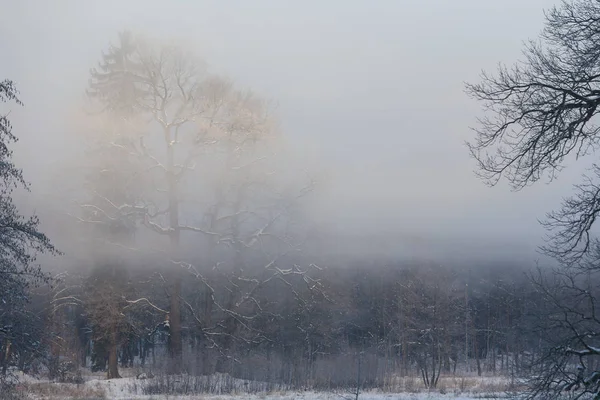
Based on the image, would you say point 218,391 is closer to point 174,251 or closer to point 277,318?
point 174,251

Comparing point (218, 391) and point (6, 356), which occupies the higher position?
point (6, 356)

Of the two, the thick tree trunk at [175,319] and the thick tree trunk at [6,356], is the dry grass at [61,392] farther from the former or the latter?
the thick tree trunk at [6,356]

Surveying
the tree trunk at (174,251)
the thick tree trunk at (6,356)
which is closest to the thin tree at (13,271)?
the thick tree trunk at (6,356)

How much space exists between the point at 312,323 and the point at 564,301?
93.4ft

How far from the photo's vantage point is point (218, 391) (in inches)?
953

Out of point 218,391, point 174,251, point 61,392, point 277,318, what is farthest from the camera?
point 277,318

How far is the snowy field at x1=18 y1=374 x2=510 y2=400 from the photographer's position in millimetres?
21469

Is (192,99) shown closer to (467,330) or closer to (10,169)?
(10,169)

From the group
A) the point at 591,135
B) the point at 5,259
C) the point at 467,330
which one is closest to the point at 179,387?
the point at 5,259

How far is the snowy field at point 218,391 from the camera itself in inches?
845

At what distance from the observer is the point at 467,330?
45000 mm

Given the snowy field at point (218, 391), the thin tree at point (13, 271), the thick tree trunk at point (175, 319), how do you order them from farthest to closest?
the thick tree trunk at point (175, 319)
the snowy field at point (218, 391)
the thin tree at point (13, 271)

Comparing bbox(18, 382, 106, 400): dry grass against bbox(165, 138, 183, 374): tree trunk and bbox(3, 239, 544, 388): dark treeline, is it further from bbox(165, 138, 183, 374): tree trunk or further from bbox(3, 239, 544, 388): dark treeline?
bbox(165, 138, 183, 374): tree trunk

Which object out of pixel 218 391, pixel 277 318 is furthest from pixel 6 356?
pixel 277 318
